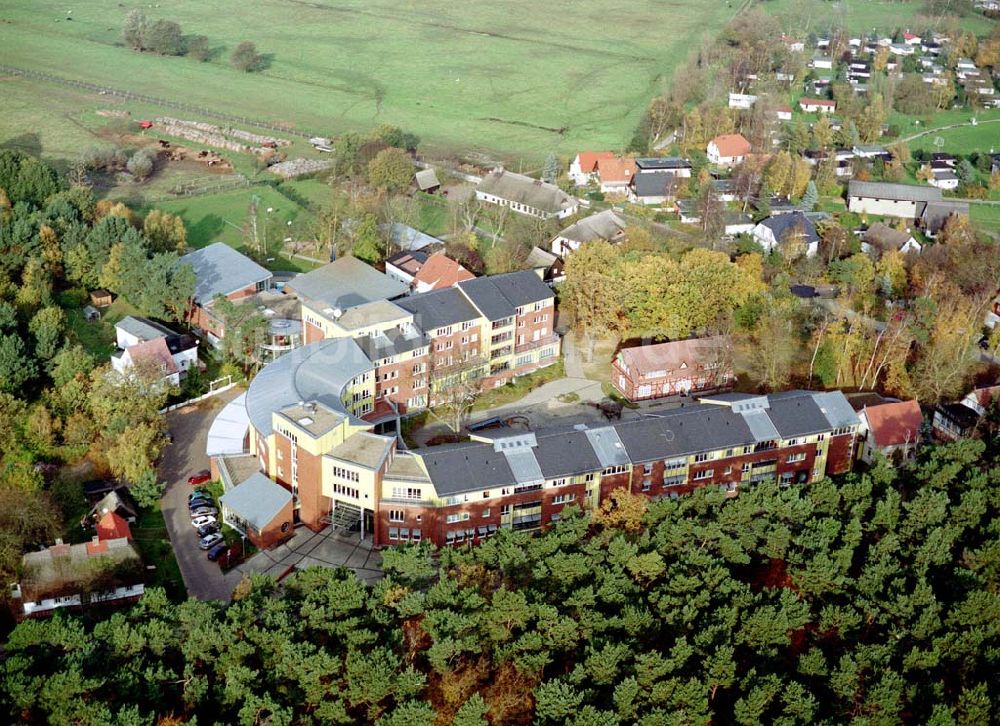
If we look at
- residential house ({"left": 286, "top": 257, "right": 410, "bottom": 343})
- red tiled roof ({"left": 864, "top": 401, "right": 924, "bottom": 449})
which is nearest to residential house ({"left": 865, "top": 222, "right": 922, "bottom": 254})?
red tiled roof ({"left": 864, "top": 401, "right": 924, "bottom": 449})

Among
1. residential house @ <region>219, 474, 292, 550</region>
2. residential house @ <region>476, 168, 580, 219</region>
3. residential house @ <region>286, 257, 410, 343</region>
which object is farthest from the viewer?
residential house @ <region>476, 168, 580, 219</region>

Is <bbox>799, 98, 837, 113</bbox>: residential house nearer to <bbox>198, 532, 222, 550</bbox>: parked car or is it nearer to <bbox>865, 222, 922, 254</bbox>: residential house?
Result: <bbox>865, 222, 922, 254</bbox>: residential house

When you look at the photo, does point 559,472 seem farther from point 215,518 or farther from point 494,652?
point 215,518

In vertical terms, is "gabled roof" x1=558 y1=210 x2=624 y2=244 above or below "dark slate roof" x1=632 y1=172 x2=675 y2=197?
below

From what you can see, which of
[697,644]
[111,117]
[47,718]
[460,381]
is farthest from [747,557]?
[111,117]

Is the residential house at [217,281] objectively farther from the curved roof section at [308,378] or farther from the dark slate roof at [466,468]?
the dark slate roof at [466,468]

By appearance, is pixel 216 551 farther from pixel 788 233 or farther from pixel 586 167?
pixel 586 167

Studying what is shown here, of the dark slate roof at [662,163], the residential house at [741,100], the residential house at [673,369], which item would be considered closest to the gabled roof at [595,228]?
the dark slate roof at [662,163]
